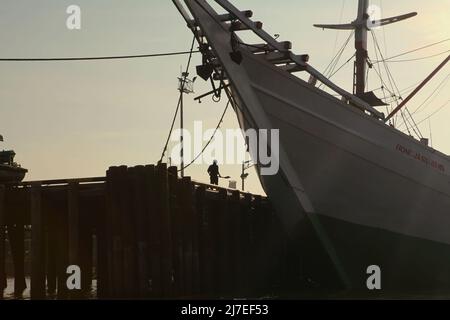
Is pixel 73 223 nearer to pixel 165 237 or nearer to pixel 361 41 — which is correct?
pixel 165 237

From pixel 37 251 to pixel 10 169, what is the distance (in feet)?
31.9

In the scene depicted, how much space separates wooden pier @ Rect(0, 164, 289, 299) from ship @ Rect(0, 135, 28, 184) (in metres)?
6.00

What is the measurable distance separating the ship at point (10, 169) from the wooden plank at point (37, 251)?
7650 millimetres

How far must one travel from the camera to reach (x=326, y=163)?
17.7 meters

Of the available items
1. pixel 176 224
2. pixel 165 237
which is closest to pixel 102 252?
pixel 176 224

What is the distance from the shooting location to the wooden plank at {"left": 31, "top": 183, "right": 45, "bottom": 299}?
16203 mm

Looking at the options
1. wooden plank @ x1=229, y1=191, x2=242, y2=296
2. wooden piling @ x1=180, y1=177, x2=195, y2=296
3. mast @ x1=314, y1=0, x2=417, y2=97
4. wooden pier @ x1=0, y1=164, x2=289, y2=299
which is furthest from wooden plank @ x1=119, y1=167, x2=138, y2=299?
mast @ x1=314, y1=0, x2=417, y2=97

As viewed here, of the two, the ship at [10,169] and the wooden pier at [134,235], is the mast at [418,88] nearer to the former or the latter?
the wooden pier at [134,235]

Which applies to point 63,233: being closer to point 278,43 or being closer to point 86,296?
point 86,296

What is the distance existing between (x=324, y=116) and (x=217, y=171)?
20.7 ft

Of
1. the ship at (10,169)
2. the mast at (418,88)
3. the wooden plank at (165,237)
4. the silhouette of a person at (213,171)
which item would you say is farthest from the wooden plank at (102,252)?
the mast at (418,88)

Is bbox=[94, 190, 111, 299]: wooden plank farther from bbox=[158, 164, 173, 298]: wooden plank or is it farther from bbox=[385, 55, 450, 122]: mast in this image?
bbox=[385, 55, 450, 122]: mast

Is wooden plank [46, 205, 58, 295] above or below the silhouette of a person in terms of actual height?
below
